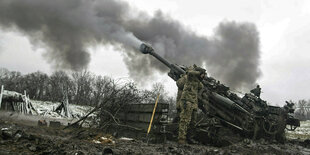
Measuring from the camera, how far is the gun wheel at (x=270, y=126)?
968 cm

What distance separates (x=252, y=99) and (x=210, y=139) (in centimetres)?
317

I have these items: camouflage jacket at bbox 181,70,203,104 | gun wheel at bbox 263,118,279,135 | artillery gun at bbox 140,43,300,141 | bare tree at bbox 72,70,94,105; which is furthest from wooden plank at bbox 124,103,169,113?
bare tree at bbox 72,70,94,105

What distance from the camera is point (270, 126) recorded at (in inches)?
381

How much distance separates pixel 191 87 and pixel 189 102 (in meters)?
0.50

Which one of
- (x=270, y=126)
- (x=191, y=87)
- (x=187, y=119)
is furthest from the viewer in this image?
(x=270, y=126)

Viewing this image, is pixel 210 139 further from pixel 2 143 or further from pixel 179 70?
pixel 2 143

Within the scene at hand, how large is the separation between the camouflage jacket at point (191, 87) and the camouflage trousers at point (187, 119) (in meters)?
0.16

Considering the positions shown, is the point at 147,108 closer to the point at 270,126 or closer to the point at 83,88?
the point at 270,126

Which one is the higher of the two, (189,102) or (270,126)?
(189,102)

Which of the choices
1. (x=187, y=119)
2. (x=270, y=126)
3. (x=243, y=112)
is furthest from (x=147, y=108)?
(x=270, y=126)

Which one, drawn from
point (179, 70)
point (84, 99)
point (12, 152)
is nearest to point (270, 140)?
point (179, 70)

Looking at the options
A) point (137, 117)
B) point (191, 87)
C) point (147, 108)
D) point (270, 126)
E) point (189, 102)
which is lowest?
point (270, 126)

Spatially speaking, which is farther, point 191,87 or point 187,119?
point 191,87

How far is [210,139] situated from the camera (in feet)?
26.1
